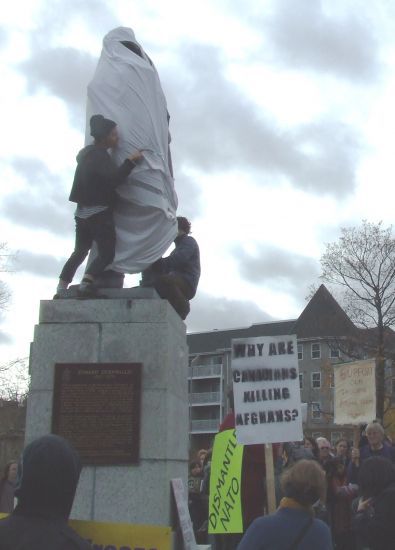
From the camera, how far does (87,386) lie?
618 centimetres

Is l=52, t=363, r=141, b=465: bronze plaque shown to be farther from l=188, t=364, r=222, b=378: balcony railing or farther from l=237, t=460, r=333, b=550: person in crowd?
l=188, t=364, r=222, b=378: balcony railing

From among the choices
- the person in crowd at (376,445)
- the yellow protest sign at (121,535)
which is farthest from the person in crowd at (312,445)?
the yellow protest sign at (121,535)

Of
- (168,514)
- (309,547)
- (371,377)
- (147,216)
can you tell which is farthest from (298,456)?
(371,377)

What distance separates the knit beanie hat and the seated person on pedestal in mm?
1113

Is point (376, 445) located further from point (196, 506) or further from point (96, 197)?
point (96, 197)

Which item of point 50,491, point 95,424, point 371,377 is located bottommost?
point 50,491

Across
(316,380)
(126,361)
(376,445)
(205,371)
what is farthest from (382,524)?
(205,371)

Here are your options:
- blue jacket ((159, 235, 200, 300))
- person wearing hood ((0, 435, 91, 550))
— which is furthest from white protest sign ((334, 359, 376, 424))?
person wearing hood ((0, 435, 91, 550))

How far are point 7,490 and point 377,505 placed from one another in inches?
224

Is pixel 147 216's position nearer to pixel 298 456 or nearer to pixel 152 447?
pixel 152 447

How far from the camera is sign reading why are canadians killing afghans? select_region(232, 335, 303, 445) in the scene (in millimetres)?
6961

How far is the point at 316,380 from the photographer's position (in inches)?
3125

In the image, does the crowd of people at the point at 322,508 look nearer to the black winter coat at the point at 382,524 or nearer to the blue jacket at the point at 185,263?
the black winter coat at the point at 382,524

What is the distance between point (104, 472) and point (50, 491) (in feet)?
11.2
